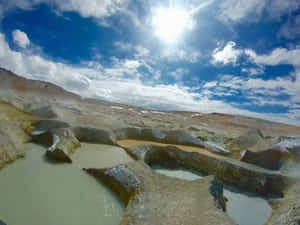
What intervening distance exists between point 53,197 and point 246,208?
9.01 metres

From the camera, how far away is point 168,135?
1734cm

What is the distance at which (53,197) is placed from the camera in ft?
18.2

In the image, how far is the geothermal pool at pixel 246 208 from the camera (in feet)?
21.7

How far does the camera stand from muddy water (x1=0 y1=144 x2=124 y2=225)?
471 centimetres

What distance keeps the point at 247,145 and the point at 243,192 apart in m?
8.52

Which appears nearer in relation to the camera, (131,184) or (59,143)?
(131,184)

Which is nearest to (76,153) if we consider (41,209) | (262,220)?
(41,209)

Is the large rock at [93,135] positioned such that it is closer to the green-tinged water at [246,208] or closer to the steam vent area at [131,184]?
the steam vent area at [131,184]

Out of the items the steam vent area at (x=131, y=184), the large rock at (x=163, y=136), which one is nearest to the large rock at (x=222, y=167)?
the steam vent area at (x=131, y=184)

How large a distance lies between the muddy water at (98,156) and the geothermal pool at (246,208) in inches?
250

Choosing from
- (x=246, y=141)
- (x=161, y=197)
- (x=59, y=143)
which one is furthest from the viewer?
(x=246, y=141)

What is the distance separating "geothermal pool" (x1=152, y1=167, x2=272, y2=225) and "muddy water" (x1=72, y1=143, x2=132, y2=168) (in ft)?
20.9

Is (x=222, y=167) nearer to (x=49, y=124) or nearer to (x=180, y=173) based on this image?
(x=180, y=173)

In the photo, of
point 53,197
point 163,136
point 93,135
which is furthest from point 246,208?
point 93,135
